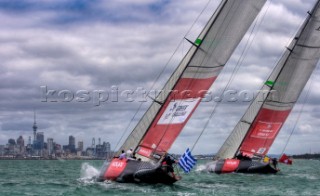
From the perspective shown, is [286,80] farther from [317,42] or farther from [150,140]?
[150,140]

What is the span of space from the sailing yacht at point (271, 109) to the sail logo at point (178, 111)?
12341mm

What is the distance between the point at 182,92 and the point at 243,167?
42.9 ft

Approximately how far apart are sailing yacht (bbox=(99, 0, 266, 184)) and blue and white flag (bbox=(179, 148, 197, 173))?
169cm

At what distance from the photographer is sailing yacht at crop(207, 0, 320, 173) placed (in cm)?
4012

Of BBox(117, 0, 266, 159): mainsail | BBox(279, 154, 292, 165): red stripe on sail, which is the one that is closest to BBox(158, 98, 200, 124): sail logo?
BBox(117, 0, 266, 159): mainsail

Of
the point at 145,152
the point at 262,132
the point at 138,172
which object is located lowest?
the point at 138,172

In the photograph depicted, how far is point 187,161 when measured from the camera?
26.1 metres

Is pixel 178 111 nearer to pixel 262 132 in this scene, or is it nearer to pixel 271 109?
pixel 271 109

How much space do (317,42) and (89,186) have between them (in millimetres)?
19837

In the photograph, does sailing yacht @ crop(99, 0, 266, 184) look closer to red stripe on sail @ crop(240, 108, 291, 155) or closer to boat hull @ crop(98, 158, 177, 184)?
boat hull @ crop(98, 158, 177, 184)

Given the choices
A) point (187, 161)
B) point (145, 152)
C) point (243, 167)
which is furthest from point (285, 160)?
point (187, 161)

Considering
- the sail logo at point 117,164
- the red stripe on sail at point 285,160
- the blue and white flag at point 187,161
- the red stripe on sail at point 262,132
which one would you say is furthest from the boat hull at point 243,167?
the blue and white flag at point 187,161

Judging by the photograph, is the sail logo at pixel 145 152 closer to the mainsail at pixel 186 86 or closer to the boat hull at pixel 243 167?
the mainsail at pixel 186 86

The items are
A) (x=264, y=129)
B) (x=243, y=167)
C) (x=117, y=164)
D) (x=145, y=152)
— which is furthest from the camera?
(x=264, y=129)
